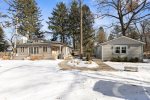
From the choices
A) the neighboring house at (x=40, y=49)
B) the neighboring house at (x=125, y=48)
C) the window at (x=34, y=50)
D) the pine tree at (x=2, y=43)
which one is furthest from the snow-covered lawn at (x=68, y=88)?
the pine tree at (x=2, y=43)

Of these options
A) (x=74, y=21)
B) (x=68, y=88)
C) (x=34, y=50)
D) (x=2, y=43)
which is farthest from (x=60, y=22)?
(x=68, y=88)

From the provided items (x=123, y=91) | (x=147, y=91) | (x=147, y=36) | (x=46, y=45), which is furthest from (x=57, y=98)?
(x=147, y=36)

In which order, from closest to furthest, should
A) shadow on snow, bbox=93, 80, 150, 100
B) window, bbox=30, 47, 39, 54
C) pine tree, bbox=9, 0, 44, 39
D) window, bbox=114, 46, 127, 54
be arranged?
shadow on snow, bbox=93, 80, 150, 100 < window, bbox=114, 46, 127, 54 < window, bbox=30, 47, 39, 54 < pine tree, bbox=9, 0, 44, 39

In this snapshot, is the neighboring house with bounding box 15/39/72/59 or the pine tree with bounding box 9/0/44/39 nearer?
the neighboring house with bounding box 15/39/72/59

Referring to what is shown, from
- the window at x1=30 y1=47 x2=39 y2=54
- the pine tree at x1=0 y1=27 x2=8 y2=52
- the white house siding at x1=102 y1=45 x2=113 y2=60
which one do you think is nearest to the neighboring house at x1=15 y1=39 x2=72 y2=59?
the window at x1=30 y1=47 x2=39 y2=54

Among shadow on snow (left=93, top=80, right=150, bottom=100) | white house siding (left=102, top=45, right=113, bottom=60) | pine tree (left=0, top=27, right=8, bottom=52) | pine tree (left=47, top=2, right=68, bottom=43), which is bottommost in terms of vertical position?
shadow on snow (left=93, top=80, right=150, bottom=100)

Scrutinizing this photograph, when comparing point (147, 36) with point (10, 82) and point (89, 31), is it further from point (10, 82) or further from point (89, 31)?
point (10, 82)

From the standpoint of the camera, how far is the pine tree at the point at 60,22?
66.2 m

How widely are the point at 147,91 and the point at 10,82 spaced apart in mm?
7356

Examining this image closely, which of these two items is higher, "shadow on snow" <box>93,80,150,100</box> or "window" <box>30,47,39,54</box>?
"window" <box>30,47,39,54</box>

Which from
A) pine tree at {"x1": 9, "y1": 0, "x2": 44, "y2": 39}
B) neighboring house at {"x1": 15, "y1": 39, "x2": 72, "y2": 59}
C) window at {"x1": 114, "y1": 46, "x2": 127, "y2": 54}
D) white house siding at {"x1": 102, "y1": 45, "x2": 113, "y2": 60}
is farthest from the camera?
pine tree at {"x1": 9, "y1": 0, "x2": 44, "y2": 39}

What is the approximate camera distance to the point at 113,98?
11438mm

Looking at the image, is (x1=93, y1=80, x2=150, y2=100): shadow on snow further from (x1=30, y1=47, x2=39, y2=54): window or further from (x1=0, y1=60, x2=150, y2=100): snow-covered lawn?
(x1=30, y1=47, x2=39, y2=54): window

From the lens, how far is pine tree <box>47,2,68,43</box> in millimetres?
66188
